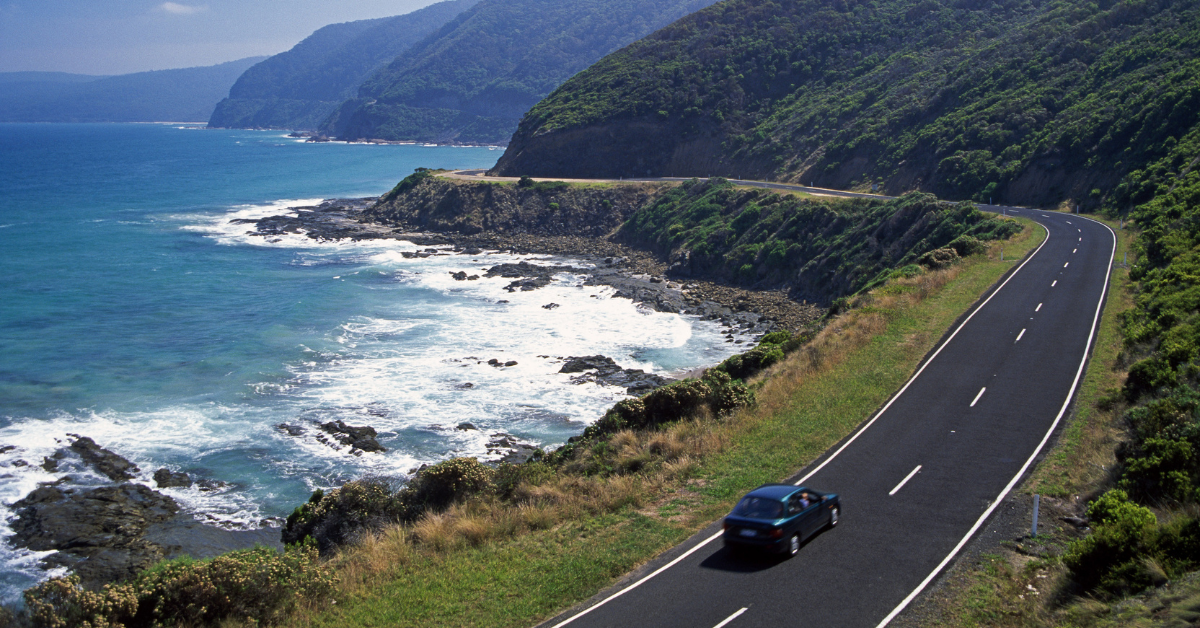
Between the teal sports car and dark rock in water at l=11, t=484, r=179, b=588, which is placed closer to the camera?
the teal sports car

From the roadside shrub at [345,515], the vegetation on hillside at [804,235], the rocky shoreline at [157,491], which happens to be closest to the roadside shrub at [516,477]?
the roadside shrub at [345,515]

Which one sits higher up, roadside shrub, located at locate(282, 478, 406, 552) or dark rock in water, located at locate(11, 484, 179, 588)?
roadside shrub, located at locate(282, 478, 406, 552)

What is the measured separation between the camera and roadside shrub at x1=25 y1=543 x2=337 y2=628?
11070 mm

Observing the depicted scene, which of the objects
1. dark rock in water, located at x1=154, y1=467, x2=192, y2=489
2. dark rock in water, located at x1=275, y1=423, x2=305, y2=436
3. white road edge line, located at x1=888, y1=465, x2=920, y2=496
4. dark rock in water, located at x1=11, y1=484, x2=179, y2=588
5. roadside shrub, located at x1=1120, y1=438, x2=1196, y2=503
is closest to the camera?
roadside shrub, located at x1=1120, y1=438, x2=1196, y2=503

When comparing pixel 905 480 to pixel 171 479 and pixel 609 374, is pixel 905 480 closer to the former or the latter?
pixel 609 374

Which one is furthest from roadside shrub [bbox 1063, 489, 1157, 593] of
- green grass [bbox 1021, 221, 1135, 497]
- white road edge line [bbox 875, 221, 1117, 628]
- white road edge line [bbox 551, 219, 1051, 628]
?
white road edge line [bbox 551, 219, 1051, 628]

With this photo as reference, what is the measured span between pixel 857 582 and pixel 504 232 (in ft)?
240

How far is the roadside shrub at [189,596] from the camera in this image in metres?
11.1

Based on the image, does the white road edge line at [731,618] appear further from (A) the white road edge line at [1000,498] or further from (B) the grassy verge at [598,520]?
(B) the grassy verge at [598,520]

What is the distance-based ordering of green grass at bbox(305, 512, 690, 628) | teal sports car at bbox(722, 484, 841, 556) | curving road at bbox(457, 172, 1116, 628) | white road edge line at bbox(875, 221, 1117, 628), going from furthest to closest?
1. teal sports car at bbox(722, 484, 841, 556)
2. green grass at bbox(305, 512, 690, 628)
3. curving road at bbox(457, 172, 1116, 628)
4. white road edge line at bbox(875, 221, 1117, 628)

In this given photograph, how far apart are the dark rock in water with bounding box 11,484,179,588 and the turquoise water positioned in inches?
30.7

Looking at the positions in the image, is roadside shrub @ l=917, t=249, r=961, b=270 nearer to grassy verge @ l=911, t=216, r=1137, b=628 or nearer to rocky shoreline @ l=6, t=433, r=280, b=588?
grassy verge @ l=911, t=216, r=1137, b=628

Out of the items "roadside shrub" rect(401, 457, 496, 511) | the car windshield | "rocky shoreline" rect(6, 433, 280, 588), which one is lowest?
"rocky shoreline" rect(6, 433, 280, 588)

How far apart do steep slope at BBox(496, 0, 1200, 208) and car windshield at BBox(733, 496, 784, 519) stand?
169ft
